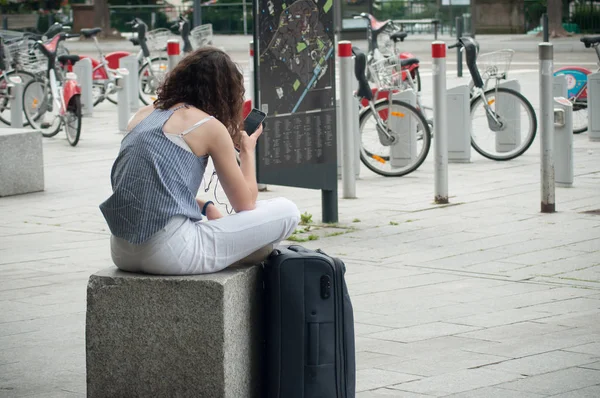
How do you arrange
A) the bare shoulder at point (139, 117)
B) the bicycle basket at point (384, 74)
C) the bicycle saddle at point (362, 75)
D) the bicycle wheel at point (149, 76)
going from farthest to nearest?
the bicycle wheel at point (149, 76), the bicycle basket at point (384, 74), the bicycle saddle at point (362, 75), the bare shoulder at point (139, 117)

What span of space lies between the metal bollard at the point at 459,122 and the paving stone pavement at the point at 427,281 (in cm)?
42

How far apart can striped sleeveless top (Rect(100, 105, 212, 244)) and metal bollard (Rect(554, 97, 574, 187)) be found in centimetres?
600

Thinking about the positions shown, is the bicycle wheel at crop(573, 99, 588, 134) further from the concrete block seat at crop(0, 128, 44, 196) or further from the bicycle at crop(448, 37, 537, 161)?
the concrete block seat at crop(0, 128, 44, 196)

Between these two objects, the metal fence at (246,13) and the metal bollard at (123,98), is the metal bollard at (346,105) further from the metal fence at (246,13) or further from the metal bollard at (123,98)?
the metal fence at (246,13)

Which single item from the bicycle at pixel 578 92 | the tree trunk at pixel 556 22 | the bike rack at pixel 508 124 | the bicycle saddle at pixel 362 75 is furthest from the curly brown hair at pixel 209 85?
the tree trunk at pixel 556 22

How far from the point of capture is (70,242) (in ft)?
27.0

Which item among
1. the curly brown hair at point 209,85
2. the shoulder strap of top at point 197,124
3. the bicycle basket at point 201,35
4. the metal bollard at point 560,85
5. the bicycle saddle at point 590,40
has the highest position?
the bicycle basket at point 201,35

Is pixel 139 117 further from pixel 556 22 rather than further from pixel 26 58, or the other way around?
pixel 556 22

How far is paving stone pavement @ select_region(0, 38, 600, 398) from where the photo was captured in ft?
16.2

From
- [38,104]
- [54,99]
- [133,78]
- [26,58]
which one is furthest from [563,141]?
[133,78]

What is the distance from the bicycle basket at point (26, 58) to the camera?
1655cm

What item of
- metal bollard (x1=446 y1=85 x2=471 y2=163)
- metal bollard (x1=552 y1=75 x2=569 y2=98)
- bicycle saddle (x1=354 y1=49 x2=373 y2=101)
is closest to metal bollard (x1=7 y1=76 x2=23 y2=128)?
bicycle saddle (x1=354 y1=49 x2=373 y2=101)

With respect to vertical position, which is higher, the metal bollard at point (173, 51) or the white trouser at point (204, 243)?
the metal bollard at point (173, 51)

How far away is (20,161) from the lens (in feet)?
34.3
